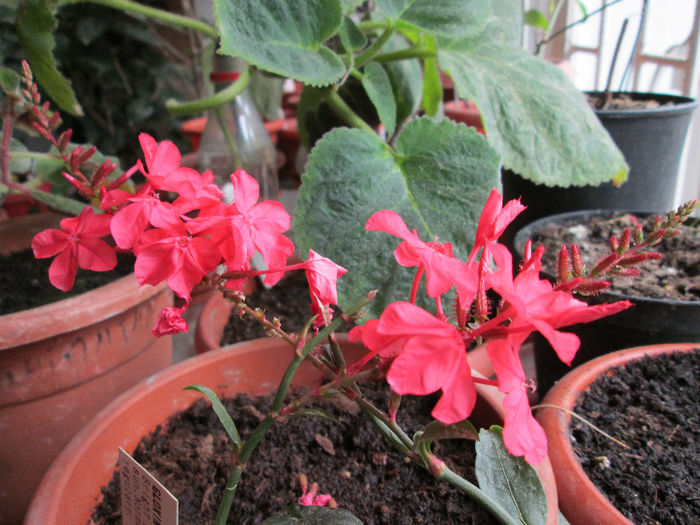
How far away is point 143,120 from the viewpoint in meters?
2.00

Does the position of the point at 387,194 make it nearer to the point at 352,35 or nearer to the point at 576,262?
the point at 352,35

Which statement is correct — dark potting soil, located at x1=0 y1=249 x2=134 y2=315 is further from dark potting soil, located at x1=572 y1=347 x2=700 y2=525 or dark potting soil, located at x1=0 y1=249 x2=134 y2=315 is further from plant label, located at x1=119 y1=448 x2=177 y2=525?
dark potting soil, located at x1=572 y1=347 x2=700 y2=525

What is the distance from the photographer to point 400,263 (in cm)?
31

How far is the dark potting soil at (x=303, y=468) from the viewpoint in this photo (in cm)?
48

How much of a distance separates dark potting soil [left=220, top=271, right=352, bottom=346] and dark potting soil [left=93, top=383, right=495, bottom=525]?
0.86 feet

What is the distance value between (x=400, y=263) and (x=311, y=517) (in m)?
0.19

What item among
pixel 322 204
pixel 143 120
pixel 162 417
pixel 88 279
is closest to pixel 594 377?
pixel 322 204

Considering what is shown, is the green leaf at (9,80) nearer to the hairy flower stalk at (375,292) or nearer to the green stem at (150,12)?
the green stem at (150,12)

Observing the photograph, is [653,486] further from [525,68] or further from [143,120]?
[143,120]

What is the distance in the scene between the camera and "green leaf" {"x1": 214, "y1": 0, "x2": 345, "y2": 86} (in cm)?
52

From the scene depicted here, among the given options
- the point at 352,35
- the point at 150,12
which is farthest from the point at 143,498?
the point at 150,12

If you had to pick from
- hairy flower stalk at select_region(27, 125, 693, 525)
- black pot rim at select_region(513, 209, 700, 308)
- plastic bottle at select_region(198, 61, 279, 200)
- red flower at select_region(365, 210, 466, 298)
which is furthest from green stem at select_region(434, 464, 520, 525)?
plastic bottle at select_region(198, 61, 279, 200)

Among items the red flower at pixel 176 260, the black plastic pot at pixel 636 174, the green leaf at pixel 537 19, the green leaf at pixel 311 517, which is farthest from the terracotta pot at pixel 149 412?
the green leaf at pixel 537 19

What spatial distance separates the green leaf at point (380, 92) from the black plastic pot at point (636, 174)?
0.41 m
